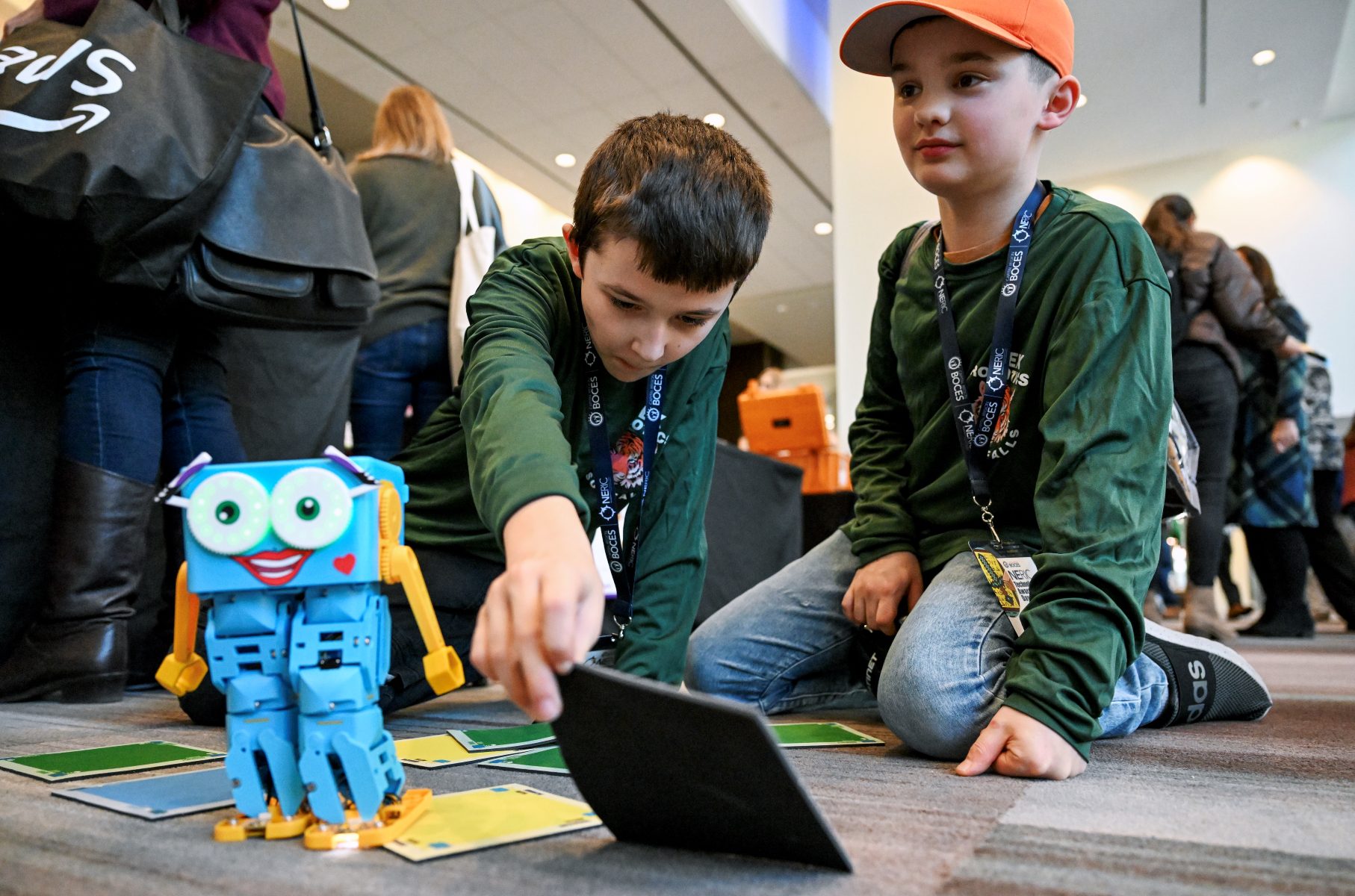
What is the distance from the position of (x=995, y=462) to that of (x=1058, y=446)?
158 mm

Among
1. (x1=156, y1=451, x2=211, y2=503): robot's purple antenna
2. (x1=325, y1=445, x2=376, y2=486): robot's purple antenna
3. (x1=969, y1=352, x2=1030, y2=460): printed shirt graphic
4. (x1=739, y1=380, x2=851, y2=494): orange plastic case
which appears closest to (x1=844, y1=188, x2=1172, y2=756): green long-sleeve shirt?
(x1=969, y1=352, x2=1030, y2=460): printed shirt graphic

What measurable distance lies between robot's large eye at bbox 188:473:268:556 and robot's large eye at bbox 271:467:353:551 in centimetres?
1

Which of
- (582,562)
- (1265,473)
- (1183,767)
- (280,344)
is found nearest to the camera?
(582,562)

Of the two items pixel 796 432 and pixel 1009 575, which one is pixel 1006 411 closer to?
pixel 1009 575

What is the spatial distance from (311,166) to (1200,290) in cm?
244

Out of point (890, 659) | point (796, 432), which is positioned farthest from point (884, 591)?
point (796, 432)

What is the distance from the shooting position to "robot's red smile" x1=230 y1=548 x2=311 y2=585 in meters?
0.61

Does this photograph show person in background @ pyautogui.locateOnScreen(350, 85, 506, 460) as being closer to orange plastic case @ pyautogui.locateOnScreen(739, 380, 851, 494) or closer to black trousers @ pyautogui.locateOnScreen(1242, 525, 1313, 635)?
orange plastic case @ pyautogui.locateOnScreen(739, 380, 851, 494)

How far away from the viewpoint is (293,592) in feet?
2.10

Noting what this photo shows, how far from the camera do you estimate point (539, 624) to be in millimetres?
521

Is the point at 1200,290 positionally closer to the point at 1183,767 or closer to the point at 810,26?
the point at 1183,767

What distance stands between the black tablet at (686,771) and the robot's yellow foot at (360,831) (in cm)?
13

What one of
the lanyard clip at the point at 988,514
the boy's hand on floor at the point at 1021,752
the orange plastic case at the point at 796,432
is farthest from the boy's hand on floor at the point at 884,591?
the orange plastic case at the point at 796,432

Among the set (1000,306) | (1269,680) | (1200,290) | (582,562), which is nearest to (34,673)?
(582,562)
